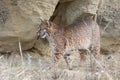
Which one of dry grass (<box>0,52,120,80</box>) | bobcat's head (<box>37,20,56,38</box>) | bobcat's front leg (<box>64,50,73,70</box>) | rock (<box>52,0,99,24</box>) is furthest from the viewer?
rock (<box>52,0,99,24</box>)

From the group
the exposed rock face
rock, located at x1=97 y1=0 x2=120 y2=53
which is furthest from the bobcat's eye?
rock, located at x1=97 y1=0 x2=120 y2=53

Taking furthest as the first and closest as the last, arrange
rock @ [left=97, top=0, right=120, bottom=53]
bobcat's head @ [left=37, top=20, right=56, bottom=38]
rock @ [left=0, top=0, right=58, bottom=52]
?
rock @ [left=97, top=0, right=120, bottom=53] → rock @ [left=0, top=0, right=58, bottom=52] → bobcat's head @ [left=37, top=20, right=56, bottom=38]

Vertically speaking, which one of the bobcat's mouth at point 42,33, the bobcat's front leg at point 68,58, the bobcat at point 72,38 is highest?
the bobcat's mouth at point 42,33

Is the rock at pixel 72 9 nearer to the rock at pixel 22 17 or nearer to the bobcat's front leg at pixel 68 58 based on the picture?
the rock at pixel 22 17

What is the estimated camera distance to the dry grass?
4592mm

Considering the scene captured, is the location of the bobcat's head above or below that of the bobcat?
above

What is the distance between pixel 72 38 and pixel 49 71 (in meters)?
0.95

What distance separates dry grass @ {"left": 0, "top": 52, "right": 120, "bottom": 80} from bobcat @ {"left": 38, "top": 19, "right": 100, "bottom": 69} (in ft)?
0.79

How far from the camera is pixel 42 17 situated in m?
6.09

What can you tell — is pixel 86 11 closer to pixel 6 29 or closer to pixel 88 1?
pixel 88 1

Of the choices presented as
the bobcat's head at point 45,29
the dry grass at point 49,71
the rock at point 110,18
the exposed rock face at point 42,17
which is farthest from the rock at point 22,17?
the rock at point 110,18

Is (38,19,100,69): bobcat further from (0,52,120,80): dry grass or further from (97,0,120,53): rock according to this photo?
(97,0,120,53): rock

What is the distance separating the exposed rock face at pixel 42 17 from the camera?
5.96m

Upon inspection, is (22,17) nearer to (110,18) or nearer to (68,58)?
(68,58)
